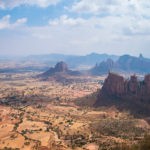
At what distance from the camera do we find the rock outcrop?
14275 cm

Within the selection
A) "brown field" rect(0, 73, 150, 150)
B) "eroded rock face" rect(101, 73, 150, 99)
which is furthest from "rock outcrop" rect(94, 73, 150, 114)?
"brown field" rect(0, 73, 150, 150)

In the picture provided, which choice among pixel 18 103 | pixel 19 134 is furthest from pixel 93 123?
pixel 18 103

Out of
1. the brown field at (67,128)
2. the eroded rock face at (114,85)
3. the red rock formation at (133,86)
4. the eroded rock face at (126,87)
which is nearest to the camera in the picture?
the brown field at (67,128)

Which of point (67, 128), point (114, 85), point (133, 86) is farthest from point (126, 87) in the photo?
point (67, 128)

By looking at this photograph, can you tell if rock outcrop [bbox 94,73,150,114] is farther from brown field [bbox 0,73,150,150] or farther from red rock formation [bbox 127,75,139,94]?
brown field [bbox 0,73,150,150]

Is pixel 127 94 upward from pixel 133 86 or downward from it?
downward

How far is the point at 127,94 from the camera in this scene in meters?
153

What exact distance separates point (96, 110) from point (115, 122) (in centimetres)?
2514

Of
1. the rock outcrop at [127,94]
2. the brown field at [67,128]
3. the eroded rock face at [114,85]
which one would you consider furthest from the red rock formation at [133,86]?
the brown field at [67,128]

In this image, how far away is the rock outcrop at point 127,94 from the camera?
142750 millimetres

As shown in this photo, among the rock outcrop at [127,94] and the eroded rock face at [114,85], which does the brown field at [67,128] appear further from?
the eroded rock face at [114,85]

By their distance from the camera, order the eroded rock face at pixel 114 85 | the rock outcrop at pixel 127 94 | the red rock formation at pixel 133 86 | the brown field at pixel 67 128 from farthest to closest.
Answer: the eroded rock face at pixel 114 85
the red rock formation at pixel 133 86
the rock outcrop at pixel 127 94
the brown field at pixel 67 128

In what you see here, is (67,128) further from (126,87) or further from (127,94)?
(126,87)

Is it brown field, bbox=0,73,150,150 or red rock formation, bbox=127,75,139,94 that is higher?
red rock formation, bbox=127,75,139,94
